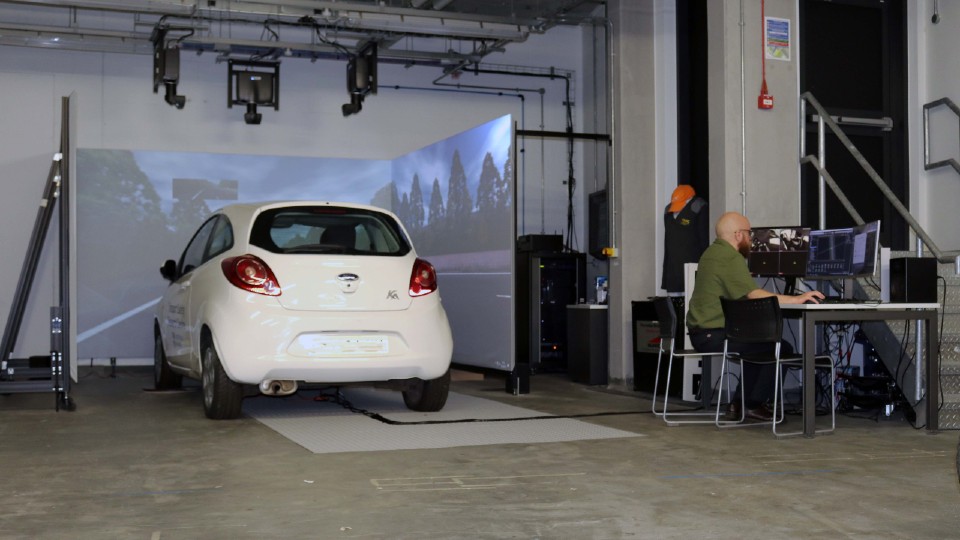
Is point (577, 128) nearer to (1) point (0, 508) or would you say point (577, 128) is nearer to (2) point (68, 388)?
(2) point (68, 388)

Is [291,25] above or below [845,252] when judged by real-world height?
above

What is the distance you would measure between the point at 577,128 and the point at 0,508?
1015 centimetres

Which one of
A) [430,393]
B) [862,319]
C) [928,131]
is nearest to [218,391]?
[430,393]

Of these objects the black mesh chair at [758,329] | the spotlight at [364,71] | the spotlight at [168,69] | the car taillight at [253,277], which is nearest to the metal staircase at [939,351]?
the black mesh chair at [758,329]

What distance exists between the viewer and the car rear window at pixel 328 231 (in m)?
6.75

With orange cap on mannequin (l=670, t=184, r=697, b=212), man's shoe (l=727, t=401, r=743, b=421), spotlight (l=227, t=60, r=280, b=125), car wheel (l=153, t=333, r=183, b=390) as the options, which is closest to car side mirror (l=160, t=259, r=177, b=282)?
car wheel (l=153, t=333, r=183, b=390)

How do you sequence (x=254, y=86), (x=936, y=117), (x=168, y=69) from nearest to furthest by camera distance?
(x=936, y=117)
(x=168, y=69)
(x=254, y=86)

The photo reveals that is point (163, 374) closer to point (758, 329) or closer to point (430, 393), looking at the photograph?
point (430, 393)

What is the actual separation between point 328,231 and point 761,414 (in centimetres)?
312

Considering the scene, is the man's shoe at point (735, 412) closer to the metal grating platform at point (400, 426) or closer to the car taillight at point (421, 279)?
the metal grating platform at point (400, 426)

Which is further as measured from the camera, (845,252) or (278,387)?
(845,252)

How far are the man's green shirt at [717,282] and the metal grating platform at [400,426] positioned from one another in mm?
→ 1072

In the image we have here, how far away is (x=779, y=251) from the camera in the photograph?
7.86 m

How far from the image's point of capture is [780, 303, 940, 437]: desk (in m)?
6.39
